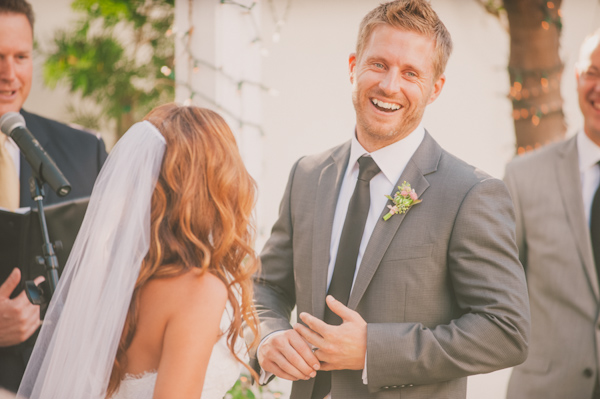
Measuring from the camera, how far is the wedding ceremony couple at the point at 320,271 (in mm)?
1794

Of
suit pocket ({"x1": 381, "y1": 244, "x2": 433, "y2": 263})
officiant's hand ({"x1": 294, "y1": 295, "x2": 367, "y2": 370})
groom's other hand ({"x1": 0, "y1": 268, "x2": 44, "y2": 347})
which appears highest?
suit pocket ({"x1": 381, "y1": 244, "x2": 433, "y2": 263})

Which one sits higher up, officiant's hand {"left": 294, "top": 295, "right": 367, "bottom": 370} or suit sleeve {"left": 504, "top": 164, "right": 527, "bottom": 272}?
suit sleeve {"left": 504, "top": 164, "right": 527, "bottom": 272}

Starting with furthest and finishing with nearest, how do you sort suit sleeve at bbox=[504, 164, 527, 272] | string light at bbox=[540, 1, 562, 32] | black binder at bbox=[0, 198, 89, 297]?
string light at bbox=[540, 1, 562, 32] < suit sleeve at bbox=[504, 164, 527, 272] < black binder at bbox=[0, 198, 89, 297]

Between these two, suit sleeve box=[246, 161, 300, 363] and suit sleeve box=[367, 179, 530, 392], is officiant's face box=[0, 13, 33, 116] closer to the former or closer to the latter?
suit sleeve box=[246, 161, 300, 363]

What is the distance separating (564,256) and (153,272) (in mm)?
1809

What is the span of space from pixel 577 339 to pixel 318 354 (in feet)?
4.28

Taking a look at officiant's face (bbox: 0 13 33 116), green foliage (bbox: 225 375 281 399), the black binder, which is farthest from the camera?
green foliage (bbox: 225 375 281 399)

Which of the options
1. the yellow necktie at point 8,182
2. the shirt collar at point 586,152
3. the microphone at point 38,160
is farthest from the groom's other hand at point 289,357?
the shirt collar at point 586,152

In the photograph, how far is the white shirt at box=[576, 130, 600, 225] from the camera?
2.71 m

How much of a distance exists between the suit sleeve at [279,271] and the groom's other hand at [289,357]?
0.25 meters

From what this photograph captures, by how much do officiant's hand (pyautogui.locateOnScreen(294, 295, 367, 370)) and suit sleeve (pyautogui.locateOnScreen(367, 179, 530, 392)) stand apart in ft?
0.10

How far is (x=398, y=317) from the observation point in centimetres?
199

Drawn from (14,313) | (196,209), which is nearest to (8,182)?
(14,313)

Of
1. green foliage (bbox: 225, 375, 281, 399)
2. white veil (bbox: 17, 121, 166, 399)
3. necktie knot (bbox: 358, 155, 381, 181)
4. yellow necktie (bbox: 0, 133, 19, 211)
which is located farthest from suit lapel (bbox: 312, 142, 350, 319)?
green foliage (bbox: 225, 375, 281, 399)
